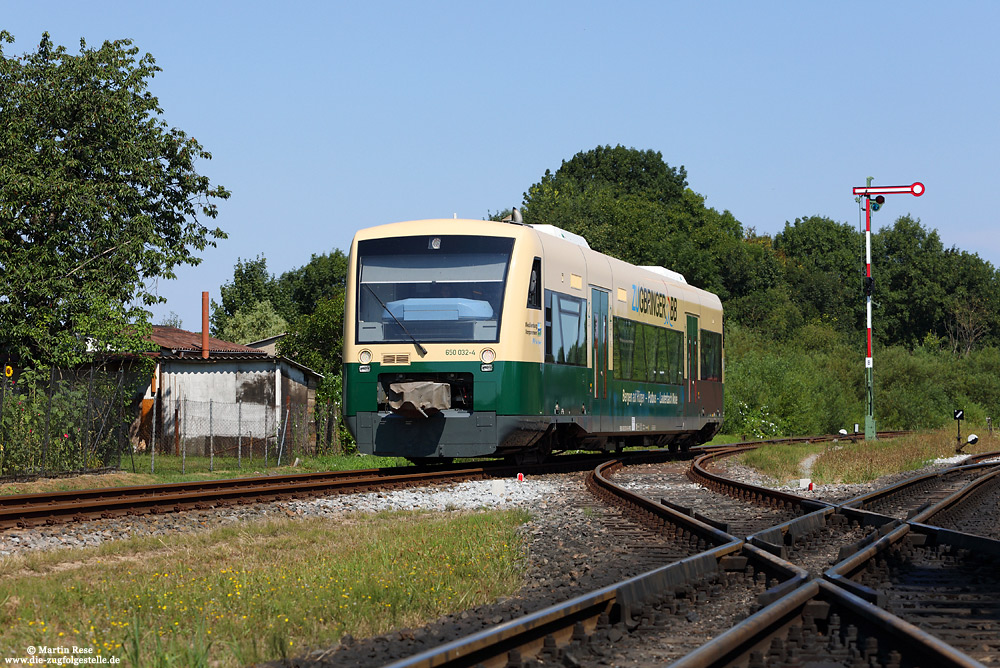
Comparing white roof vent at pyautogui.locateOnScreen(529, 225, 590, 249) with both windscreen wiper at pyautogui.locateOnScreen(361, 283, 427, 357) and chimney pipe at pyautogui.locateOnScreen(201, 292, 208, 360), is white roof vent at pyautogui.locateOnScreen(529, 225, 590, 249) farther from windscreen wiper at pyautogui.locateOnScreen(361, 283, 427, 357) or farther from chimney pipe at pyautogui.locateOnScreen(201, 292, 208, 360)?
chimney pipe at pyautogui.locateOnScreen(201, 292, 208, 360)

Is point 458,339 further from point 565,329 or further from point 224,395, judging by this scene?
point 224,395

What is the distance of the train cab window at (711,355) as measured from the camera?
2700 centimetres

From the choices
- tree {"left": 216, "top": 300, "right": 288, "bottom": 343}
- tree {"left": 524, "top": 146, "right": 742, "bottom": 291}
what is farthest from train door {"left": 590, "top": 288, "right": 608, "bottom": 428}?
tree {"left": 216, "top": 300, "right": 288, "bottom": 343}

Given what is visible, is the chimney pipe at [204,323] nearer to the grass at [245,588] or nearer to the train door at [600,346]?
the train door at [600,346]

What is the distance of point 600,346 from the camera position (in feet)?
66.1

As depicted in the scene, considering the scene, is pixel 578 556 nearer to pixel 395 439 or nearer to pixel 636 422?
pixel 395 439

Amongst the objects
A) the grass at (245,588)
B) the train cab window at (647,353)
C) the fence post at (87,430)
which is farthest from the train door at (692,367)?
the grass at (245,588)

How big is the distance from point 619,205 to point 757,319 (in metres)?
15.2

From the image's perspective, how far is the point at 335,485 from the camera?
49.9ft

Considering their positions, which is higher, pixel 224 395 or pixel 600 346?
pixel 600 346

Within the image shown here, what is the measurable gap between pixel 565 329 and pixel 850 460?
8325 millimetres

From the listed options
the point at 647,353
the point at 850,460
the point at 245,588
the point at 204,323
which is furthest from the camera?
the point at 204,323

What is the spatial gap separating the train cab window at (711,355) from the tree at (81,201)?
44.4 feet

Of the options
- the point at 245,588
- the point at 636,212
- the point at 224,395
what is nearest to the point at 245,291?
the point at 636,212
